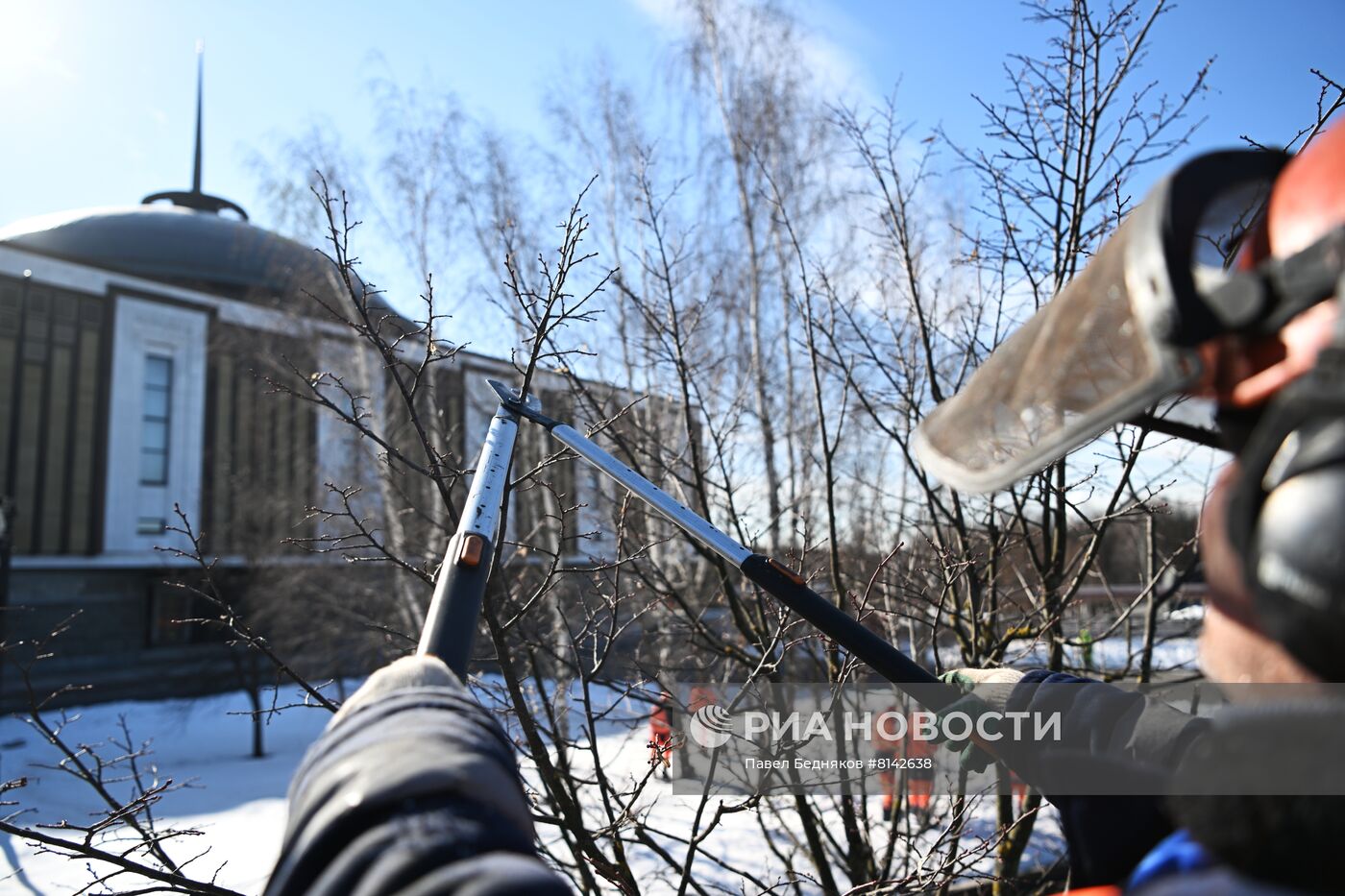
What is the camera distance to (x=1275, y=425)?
0.73m

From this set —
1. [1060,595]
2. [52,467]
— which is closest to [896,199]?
[1060,595]

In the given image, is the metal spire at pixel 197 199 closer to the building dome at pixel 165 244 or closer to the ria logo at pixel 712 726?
the building dome at pixel 165 244

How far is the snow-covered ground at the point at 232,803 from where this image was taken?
4.77m

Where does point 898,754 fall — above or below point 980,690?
below

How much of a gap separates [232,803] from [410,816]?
392 inches

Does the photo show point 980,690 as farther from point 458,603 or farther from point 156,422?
point 156,422

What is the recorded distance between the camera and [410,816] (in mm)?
872

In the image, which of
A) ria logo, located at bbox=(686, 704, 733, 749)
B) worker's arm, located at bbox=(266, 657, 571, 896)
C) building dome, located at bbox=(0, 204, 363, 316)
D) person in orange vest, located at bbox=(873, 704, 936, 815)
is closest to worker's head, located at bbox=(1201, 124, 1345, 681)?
worker's arm, located at bbox=(266, 657, 571, 896)

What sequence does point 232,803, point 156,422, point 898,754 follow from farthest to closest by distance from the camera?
point 156,422 < point 232,803 < point 898,754

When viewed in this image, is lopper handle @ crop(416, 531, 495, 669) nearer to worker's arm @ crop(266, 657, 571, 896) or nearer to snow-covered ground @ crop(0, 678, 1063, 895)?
worker's arm @ crop(266, 657, 571, 896)

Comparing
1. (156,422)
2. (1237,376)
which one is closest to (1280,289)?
(1237,376)

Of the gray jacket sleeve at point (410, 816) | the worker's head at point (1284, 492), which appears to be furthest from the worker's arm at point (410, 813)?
the worker's head at point (1284, 492)

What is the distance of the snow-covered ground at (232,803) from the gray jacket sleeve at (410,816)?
1.55 meters

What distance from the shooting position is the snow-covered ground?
477cm
